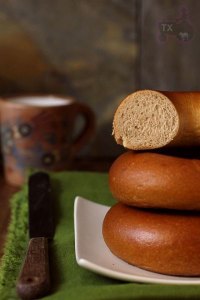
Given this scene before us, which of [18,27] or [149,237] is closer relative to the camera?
[149,237]

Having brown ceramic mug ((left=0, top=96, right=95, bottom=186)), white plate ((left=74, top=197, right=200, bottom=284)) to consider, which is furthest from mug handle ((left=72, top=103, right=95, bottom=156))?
white plate ((left=74, top=197, right=200, bottom=284))

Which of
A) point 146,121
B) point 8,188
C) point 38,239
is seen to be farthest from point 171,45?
point 8,188

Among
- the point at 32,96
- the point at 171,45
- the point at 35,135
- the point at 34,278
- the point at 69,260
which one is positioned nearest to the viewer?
the point at 34,278

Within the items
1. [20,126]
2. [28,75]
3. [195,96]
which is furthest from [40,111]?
[195,96]

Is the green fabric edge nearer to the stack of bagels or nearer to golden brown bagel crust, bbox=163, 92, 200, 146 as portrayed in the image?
the stack of bagels

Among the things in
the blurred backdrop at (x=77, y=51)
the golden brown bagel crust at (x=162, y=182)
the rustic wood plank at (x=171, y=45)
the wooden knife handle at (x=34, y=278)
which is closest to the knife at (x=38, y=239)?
the wooden knife handle at (x=34, y=278)

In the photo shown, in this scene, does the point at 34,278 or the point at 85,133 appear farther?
the point at 85,133

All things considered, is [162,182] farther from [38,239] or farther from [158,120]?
[38,239]

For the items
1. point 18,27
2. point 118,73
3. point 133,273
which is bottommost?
point 133,273

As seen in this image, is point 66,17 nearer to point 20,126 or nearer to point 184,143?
point 20,126
